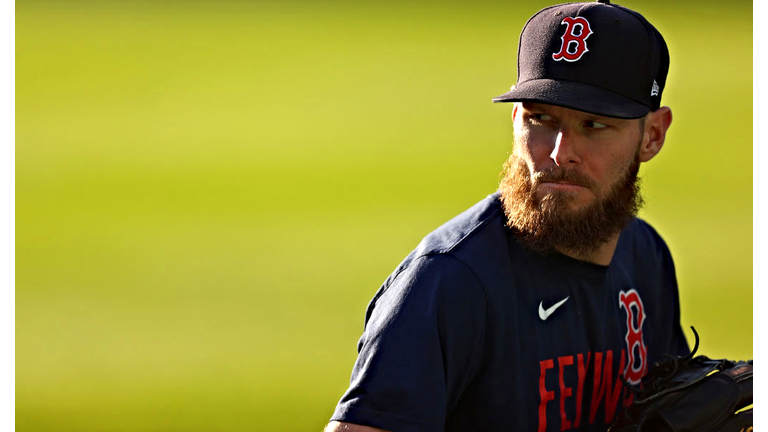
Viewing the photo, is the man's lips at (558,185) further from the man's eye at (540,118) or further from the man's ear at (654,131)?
the man's ear at (654,131)

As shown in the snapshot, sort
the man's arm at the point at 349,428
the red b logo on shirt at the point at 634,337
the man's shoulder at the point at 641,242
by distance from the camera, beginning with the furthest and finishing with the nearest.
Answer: the man's shoulder at the point at 641,242
the red b logo on shirt at the point at 634,337
the man's arm at the point at 349,428

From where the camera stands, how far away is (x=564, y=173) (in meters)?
1.88

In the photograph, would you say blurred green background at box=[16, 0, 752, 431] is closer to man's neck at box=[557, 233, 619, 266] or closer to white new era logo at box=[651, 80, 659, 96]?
man's neck at box=[557, 233, 619, 266]

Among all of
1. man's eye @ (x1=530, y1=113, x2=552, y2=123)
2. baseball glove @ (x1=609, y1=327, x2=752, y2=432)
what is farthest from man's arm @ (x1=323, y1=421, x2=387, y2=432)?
man's eye @ (x1=530, y1=113, x2=552, y2=123)

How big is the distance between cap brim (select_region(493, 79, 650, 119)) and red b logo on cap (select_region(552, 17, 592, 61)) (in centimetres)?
6

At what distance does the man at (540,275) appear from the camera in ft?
5.45

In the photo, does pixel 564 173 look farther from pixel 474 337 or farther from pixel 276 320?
pixel 276 320

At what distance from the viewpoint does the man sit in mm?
1660

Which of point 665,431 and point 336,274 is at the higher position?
point 336,274

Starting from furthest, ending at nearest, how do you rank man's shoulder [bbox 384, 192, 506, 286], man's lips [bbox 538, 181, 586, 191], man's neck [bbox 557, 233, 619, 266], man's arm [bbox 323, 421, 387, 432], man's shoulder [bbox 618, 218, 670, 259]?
man's shoulder [bbox 618, 218, 670, 259] → man's neck [bbox 557, 233, 619, 266] → man's lips [bbox 538, 181, 586, 191] → man's shoulder [bbox 384, 192, 506, 286] → man's arm [bbox 323, 421, 387, 432]

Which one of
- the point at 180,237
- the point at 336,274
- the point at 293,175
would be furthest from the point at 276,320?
the point at 293,175

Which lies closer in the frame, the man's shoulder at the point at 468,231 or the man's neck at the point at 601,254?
the man's shoulder at the point at 468,231

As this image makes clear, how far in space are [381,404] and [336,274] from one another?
3.73 metres

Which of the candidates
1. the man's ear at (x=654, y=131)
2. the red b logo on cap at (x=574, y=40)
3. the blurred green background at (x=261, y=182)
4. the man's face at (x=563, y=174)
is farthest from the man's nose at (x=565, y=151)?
the blurred green background at (x=261, y=182)
